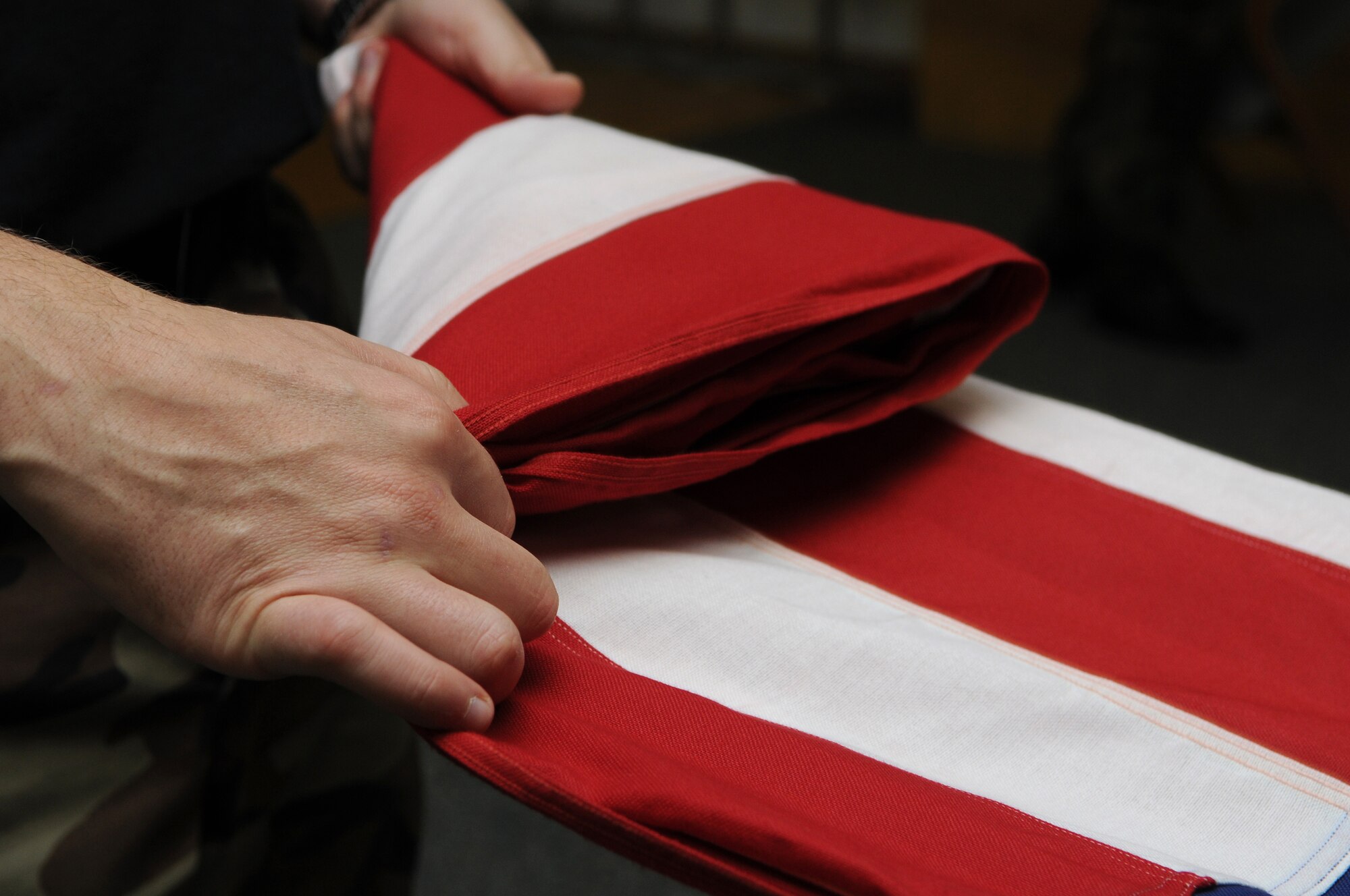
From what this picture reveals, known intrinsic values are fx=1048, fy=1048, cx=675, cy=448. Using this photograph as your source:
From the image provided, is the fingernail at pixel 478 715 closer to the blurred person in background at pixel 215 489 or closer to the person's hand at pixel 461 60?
the blurred person in background at pixel 215 489

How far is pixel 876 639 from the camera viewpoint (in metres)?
0.44

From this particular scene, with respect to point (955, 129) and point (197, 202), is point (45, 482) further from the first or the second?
point (955, 129)

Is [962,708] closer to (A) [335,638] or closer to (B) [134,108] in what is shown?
(A) [335,638]

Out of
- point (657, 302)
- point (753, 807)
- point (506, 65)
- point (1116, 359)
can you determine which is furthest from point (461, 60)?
point (1116, 359)

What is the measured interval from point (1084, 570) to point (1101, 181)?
1915 mm

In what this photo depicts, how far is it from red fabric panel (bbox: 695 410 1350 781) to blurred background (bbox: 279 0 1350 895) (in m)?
0.74

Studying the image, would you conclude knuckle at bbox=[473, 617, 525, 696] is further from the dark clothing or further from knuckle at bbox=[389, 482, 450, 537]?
the dark clothing

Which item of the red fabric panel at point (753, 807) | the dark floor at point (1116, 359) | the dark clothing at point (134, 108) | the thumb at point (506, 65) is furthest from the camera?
the dark floor at point (1116, 359)

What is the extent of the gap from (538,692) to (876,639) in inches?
5.6

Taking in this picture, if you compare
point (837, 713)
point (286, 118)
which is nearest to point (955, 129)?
point (286, 118)

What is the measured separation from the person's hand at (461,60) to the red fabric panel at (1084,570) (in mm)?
310

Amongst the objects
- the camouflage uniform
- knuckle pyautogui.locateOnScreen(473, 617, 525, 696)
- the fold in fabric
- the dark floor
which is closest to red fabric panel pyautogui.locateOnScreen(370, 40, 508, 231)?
the fold in fabric

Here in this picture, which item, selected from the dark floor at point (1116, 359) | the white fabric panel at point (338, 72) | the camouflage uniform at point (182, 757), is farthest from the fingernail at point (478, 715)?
the dark floor at point (1116, 359)

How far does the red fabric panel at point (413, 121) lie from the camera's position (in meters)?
0.64
